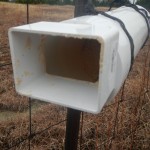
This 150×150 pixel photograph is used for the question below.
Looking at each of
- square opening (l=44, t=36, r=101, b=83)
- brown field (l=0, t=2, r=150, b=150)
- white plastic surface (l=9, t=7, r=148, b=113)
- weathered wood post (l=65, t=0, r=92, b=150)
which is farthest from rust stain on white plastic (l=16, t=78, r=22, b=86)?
brown field (l=0, t=2, r=150, b=150)

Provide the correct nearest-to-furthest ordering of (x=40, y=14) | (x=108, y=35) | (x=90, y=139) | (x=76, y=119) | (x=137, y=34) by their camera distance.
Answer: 1. (x=108, y=35)
2. (x=137, y=34)
3. (x=76, y=119)
4. (x=90, y=139)
5. (x=40, y=14)

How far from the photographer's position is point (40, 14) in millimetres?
5340

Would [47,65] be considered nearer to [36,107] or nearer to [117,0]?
[117,0]

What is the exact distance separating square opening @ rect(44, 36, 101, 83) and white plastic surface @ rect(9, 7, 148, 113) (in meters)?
0.02

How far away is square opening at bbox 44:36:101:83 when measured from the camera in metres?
0.76

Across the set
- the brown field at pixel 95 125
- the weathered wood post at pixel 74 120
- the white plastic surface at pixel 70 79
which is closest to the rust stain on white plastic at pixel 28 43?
the white plastic surface at pixel 70 79

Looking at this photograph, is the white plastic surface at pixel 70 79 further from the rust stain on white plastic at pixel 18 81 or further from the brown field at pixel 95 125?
the brown field at pixel 95 125

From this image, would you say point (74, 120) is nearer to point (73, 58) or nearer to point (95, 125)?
point (73, 58)

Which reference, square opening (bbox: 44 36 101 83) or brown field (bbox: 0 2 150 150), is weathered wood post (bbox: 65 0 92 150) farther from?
brown field (bbox: 0 2 150 150)

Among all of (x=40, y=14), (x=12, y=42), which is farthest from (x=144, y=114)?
(x=40, y=14)

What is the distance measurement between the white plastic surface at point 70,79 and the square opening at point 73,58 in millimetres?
19

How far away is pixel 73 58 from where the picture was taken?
2.59 ft

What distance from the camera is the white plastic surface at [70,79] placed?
54 centimetres

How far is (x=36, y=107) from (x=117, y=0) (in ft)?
5.31
